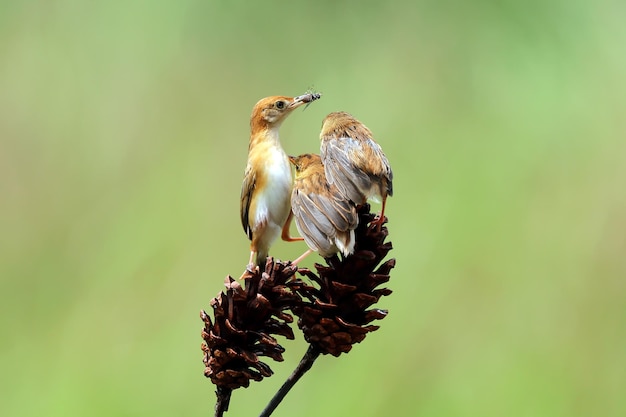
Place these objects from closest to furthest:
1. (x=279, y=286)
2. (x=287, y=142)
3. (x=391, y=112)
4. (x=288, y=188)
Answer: (x=279, y=286) → (x=288, y=188) → (x=287, y=142) → (x=391, y=112)

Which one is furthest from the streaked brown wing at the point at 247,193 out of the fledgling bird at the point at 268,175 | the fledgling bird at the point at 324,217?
the fledgling bird at the point at 324,217

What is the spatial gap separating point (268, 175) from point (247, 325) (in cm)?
18

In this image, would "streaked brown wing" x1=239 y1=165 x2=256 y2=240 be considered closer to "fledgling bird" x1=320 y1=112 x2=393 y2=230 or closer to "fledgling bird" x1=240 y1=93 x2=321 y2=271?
"fledgling bird" x1=240 y1=93 x2=321 y2=271

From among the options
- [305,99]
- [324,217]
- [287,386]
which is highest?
[305,99]

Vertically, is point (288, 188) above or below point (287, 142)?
below

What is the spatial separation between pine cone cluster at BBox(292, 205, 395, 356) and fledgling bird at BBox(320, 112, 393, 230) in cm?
3

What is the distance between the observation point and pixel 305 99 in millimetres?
693

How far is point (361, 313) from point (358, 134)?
14 cm

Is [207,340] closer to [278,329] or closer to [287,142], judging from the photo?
[278,329]

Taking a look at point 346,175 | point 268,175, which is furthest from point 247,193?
point 346,175

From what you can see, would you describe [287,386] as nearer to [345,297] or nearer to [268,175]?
[345,297]

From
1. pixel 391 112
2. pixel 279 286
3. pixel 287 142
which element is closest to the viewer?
pixel 279 286
